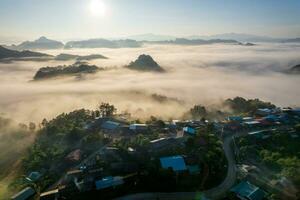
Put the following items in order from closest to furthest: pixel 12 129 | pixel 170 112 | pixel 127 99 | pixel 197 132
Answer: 1. pixel 197 132
2. pixel 12 129
3. pixel 170 112
4. pixel 127 99

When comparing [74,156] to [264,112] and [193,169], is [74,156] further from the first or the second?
[264,112]

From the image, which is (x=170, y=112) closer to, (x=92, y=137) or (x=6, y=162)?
(x=92, y=137)

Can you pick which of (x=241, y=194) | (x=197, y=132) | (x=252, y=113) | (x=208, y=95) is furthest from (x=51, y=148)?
(x=208, y=95)

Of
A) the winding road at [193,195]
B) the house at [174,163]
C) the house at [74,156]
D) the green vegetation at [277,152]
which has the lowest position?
the winding road at [193,195]

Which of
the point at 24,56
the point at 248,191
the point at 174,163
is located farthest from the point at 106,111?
the point at 24,56

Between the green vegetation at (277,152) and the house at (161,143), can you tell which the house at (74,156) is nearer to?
the house at (161,143)

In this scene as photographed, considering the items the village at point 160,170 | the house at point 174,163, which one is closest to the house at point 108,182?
the village at point 160,170

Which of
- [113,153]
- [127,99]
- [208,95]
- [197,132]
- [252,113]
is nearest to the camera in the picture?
[113,153]
